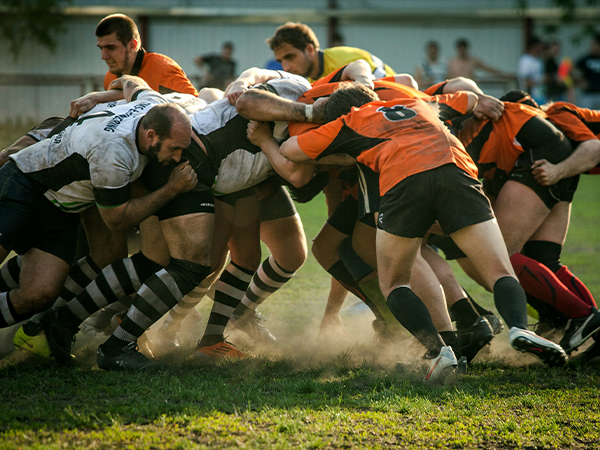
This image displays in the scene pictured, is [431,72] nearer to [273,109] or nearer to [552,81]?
[552,81]

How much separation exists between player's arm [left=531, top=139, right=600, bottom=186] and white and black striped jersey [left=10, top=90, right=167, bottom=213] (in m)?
2.63

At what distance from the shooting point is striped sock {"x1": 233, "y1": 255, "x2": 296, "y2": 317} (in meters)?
4.69

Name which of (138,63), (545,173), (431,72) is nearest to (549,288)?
(545,173)

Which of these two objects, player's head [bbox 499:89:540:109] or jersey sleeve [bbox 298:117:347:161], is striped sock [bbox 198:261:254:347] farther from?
player's head [bbox 499:89:540:109]

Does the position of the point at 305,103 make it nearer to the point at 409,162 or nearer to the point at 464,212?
the point at 409,162

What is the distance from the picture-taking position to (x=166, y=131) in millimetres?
3572

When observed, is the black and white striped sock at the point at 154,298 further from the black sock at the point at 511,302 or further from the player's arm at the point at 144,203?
the black sock at the point at 511,302

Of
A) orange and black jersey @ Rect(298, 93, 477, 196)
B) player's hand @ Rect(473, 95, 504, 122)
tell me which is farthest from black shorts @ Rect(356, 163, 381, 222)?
player's hand @ Rect(473, 95, 504, 122)

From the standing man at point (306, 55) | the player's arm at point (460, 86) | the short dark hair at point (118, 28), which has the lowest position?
the player's arm at point (460, 86)

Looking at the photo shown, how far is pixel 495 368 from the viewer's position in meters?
3.89

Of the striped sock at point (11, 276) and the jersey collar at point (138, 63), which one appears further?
the jersey collar at point (138, 63)

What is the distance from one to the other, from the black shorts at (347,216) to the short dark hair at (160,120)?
151 centimetres

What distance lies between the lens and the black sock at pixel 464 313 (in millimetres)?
4074

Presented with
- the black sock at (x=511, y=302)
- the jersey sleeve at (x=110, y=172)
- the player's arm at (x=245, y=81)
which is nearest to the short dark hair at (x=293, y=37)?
the player's arm at (x=245, y=81)
